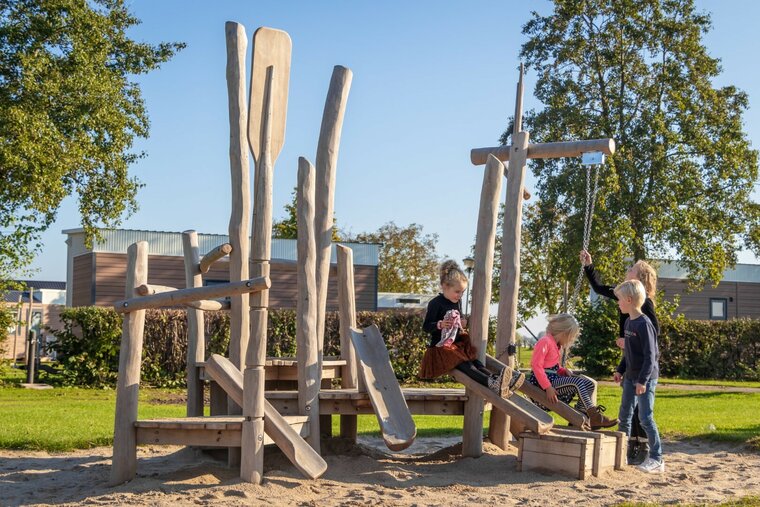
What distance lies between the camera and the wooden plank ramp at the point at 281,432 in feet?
21.0

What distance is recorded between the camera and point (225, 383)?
21.5ft

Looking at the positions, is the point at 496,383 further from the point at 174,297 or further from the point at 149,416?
the point at 149,416

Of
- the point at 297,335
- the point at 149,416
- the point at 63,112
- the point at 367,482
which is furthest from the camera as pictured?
the point at 63,112

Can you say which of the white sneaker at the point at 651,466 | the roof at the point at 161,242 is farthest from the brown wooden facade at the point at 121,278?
the white sneaker at the point at 651,466

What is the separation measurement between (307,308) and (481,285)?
155 centimetres

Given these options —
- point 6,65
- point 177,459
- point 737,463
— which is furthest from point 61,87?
point 737,463


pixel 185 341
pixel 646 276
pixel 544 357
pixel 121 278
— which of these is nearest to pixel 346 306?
pixel 544 357

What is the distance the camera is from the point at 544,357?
772 centimetres

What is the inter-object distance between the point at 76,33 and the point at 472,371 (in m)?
14.3

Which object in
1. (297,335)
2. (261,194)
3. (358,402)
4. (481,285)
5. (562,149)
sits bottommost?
(358,402)

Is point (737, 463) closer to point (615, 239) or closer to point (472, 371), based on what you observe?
point (472, 371)

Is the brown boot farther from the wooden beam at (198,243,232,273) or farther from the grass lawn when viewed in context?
the wooden beam at (198,243,232,273)

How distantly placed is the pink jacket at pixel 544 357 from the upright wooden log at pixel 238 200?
97.0 inches

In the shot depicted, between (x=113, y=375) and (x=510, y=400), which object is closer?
(x=510, y=400)
